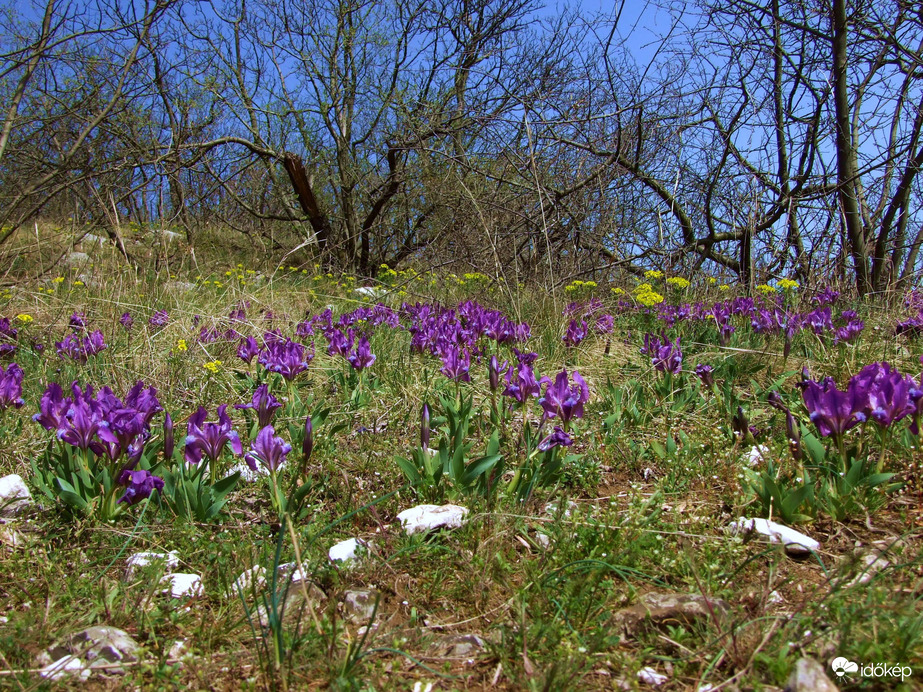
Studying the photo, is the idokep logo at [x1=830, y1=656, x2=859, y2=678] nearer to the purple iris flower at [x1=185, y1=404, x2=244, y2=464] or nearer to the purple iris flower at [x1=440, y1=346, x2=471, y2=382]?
the purple iris flower at [x1=185, y1=404, x2=244, y2=464]

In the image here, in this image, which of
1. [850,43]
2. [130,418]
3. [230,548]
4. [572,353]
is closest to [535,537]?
[230,548]

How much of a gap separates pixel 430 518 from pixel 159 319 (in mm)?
3380

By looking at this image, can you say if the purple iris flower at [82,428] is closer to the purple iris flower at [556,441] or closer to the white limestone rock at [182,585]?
the white limestone rock at [182,585]

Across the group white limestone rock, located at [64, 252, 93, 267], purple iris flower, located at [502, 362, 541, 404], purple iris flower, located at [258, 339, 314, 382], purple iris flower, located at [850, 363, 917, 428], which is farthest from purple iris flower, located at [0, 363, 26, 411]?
white limestone rock, located at [64, 252, 93, 267]

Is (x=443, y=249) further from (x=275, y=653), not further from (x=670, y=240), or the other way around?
(x=275, y=653)

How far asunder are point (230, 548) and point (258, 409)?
732mm

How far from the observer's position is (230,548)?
Result: 6.60ft

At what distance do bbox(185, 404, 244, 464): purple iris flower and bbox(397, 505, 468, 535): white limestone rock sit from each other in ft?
2.07

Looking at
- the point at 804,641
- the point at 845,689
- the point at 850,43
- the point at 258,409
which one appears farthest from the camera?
the point at 850,43

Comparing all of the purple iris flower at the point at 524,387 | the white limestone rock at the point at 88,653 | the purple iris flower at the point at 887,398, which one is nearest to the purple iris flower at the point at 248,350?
the purple iris flower at the point at 524,387

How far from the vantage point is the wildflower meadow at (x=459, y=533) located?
1.51 metres

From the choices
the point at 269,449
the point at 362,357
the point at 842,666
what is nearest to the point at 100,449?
the point at 269,449

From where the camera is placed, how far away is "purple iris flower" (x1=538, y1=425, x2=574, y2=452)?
232 centimetres

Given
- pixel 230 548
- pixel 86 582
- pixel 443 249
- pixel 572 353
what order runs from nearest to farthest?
pixel 86 582, pixel 230 548, pixel 572 353, pixel 443 249
